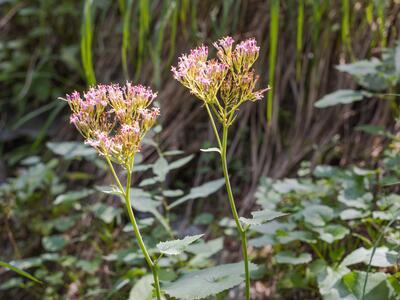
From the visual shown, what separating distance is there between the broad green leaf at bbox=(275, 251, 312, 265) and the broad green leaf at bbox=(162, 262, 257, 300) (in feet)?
0.92

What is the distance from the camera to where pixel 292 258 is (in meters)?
1.37

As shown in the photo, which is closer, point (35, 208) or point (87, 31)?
point (87, 31)

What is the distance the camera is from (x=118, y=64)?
2.68m

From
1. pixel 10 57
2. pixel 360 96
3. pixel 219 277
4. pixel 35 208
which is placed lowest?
pixel 35 208

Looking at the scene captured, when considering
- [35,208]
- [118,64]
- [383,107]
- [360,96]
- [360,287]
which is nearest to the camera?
[360,287]

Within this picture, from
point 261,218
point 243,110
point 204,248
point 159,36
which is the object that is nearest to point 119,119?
point 261,218

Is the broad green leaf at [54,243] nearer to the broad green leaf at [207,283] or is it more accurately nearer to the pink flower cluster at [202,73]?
the broad green leaf at [207,283]

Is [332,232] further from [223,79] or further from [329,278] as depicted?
[223,79]

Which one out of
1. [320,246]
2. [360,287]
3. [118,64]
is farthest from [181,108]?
[360,287]

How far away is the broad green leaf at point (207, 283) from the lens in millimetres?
997

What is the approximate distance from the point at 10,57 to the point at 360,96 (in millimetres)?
2159

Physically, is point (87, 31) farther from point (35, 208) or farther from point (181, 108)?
point (35, 208)

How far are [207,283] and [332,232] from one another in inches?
19.2

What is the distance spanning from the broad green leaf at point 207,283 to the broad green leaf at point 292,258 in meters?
0.28
